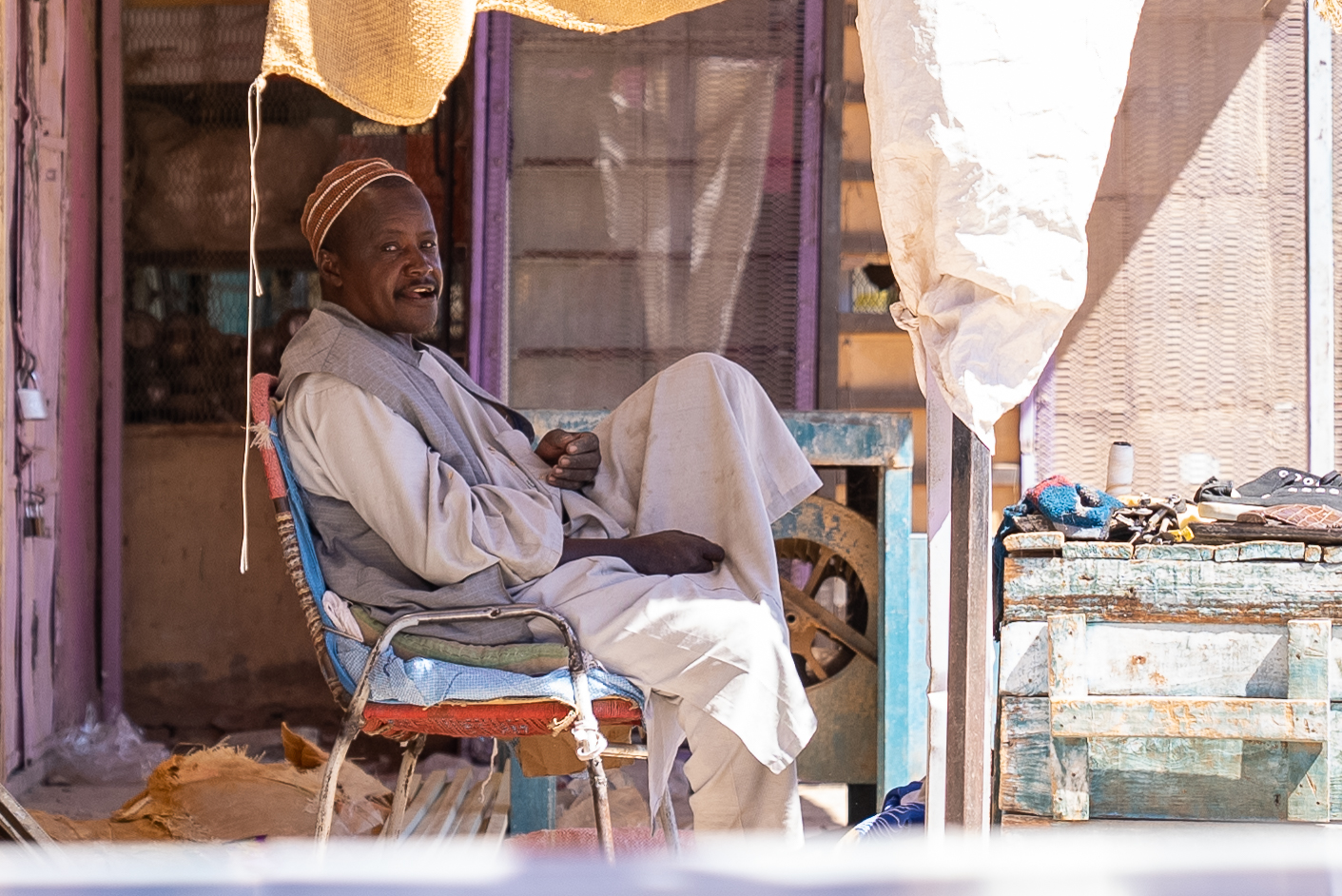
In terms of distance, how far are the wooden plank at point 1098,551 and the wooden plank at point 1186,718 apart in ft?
0.92

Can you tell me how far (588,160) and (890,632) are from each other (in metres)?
2.00

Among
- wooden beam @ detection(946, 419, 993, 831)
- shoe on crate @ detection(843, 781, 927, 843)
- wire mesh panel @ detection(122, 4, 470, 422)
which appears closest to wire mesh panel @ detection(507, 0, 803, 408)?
wire mesh panel @ detection(122, 4, 470, 422)

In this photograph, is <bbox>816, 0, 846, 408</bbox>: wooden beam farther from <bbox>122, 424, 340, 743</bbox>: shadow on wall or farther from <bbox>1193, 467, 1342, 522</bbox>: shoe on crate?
<bbox>122, 424, 340, 743</bbox>: shadow on wall

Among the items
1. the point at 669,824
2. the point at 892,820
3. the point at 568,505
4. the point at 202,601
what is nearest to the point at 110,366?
the point at 202,601

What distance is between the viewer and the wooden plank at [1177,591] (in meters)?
2.41

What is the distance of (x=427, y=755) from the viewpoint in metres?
4.23

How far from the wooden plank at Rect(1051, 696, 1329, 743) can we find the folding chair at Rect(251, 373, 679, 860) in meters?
0.89

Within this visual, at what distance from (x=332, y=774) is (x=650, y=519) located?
2.86ft

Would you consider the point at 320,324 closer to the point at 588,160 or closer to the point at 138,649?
the point at 588,160

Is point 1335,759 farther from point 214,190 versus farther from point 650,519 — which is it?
point 214,190

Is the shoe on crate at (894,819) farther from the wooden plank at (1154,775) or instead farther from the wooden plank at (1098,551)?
the wooden plank at (1098,551)

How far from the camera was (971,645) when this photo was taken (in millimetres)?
1751

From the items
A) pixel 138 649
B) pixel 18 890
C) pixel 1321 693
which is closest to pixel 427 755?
pixel 138 649

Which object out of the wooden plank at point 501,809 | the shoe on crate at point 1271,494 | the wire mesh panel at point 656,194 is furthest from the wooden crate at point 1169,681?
the wire mesh panel at point 656,194
